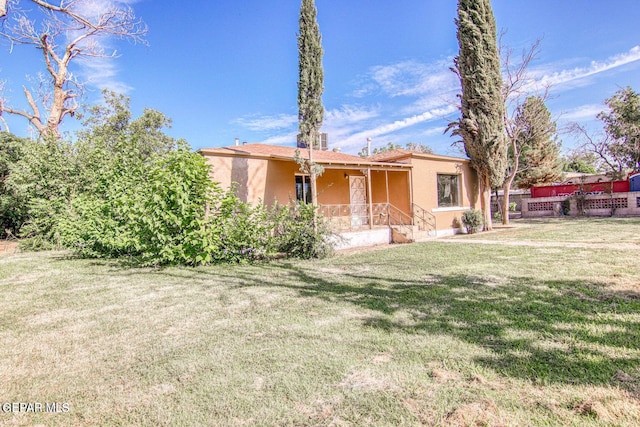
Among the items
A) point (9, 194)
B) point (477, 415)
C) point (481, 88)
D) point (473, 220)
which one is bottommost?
point (477, 415)

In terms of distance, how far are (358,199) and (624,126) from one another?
20.9 metres

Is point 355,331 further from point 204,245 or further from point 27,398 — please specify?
point 204,245

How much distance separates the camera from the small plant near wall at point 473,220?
51.4ft

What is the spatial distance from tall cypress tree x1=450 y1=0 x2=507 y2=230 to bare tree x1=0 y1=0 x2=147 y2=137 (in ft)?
47.3

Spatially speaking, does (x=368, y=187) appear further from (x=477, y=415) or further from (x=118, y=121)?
(x=118, y=121)

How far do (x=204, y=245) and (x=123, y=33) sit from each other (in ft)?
42.2

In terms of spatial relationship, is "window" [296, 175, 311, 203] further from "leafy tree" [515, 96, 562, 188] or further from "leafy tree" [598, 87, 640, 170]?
"leafy tree" [598, 87, 640, 170]

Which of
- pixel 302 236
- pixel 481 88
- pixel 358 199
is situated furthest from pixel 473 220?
pixel 302 236

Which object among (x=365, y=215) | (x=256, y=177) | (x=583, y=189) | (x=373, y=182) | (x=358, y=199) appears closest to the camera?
(x=256, y=177)

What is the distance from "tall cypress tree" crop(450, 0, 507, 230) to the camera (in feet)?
49.3

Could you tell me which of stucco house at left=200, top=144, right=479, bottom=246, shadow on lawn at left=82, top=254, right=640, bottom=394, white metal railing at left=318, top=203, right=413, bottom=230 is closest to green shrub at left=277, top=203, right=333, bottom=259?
stucco house at left=200, top=144, right=479, bottom=246

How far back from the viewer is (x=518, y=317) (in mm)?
3797

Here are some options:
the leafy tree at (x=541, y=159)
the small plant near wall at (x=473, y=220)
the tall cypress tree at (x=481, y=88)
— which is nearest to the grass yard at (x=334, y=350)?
the small plant near wall at (x=473, y=220)

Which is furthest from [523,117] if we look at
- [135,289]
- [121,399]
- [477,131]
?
[121,399]
